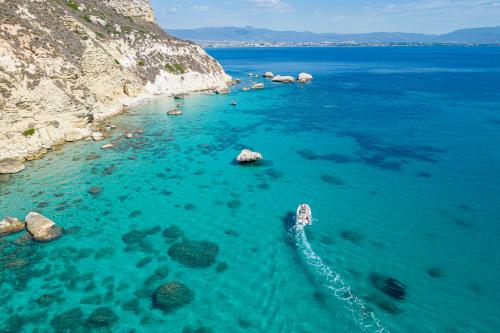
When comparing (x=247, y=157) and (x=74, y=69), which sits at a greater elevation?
(x=74, y=69)

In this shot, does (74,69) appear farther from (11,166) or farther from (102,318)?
(102,318)

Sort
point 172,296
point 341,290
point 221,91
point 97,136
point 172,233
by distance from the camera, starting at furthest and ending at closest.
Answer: point 221,91 → point 97,136 → point 172,233 → point 341,290 → point 172,296

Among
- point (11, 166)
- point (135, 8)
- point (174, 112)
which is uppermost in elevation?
point (135, 8)

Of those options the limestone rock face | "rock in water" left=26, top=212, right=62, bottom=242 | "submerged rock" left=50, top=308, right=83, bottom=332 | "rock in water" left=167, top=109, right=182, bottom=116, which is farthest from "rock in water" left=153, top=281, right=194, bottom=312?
the limestone rock face

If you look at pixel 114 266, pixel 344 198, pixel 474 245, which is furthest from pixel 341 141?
pixel 114 266

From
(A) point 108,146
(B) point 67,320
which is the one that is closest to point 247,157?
(A) point 108,146

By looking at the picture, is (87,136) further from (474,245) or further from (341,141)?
(474,245)

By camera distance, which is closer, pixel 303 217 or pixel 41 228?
pixel 41 228
